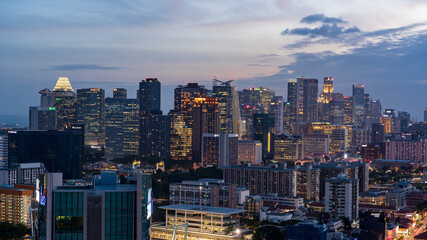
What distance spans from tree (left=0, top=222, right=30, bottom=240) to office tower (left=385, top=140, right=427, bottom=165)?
10645 centimetres

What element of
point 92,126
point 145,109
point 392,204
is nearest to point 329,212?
point 392,204

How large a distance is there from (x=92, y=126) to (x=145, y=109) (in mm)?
22106

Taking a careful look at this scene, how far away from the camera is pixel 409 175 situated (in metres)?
113

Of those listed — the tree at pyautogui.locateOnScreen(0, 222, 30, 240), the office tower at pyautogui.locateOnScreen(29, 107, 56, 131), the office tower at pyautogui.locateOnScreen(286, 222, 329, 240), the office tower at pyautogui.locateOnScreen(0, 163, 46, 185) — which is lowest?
the tree at pyautogui.locateOnScreen(0, 222, 30, 240)

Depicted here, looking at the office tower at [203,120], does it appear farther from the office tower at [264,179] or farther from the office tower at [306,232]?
the office tower at [306,232]

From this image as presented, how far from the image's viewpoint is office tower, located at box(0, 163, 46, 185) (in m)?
83.4

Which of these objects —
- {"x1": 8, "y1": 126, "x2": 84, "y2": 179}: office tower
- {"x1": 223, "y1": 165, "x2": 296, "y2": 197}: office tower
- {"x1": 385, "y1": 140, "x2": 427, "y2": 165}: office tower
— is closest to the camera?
{"x1": 223, "y1": 165, "x2": 296, "y2": 197}: office tower

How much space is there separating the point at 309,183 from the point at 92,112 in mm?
94846

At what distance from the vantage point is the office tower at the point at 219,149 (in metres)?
119

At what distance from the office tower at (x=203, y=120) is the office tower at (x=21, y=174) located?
50193 millimetres

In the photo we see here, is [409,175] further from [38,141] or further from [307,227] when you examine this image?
[307,227]

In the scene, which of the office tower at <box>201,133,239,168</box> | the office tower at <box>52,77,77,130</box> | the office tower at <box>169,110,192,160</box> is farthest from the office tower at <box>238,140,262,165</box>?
the office tower at <box>52,77,77,130</box>

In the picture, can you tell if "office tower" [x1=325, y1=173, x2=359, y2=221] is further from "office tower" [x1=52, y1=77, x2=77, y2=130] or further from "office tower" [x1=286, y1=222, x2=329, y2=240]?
"office tower" [x1=52, y1=77, x2=77, y2=130]

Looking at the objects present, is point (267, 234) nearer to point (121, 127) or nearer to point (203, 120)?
point (203, 120)
